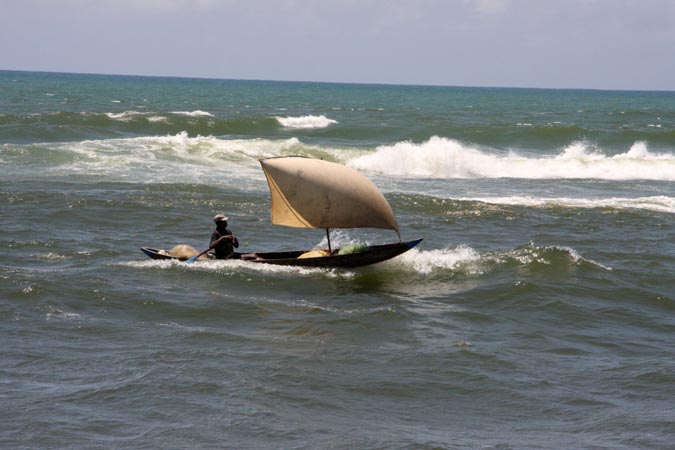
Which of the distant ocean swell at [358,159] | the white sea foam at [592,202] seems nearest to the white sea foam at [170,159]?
the distant ocean swell at [358,159]

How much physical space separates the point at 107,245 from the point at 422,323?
7385mm

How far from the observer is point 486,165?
3566 centimetres

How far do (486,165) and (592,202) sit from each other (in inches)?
415

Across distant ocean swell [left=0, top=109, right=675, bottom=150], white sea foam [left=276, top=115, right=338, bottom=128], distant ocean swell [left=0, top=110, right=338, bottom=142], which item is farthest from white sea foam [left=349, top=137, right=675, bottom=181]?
white sea foam [left=276, top=115, right=338, bottom=128]

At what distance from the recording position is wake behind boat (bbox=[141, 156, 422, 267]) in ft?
51.2

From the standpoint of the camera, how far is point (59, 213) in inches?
819

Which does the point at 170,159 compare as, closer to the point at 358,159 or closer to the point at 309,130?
the point at 358,159

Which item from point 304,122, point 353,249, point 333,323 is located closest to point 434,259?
point 353,249

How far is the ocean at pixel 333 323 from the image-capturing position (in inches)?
360

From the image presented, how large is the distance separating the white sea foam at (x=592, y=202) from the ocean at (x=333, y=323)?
134 millimetres

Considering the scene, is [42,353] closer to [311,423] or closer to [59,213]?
[311,423]

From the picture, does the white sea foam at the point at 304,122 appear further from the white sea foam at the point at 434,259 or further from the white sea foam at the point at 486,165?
the white sea foam at the point at 434,259

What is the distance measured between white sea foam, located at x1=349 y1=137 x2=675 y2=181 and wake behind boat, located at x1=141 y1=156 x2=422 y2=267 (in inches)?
680

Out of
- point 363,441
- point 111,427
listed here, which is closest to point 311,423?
point 363,441
